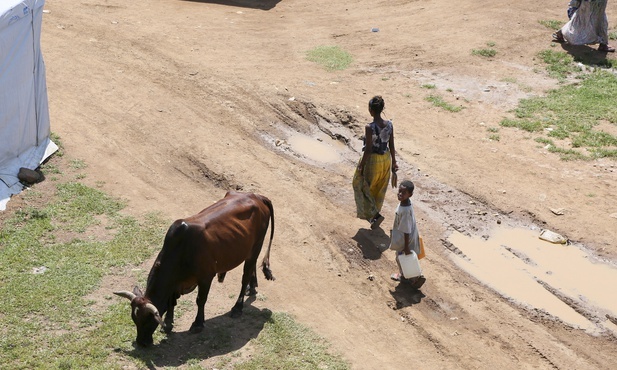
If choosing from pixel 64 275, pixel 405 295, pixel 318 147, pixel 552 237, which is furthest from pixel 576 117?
pixel 64 275

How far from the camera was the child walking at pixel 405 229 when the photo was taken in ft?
30.0

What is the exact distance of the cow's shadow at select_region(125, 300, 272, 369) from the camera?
7555mm

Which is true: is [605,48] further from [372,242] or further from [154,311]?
[154,311]

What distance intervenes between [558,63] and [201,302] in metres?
11.2

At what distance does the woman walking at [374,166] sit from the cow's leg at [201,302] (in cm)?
311

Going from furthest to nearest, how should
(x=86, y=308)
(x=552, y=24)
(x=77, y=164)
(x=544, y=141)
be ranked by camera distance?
(x=552, y=24)
(x=544, y=141)
(x=77, y=164)
(x=86, y=308)

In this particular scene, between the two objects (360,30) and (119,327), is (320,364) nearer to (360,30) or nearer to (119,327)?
(119,327)

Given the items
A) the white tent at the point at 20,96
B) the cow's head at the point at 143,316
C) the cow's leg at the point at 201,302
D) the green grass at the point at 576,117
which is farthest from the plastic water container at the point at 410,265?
the white tent at the point at 20,96

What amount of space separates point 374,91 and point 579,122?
3.73 meters

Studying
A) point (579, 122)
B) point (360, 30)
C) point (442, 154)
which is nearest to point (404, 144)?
point (442, 154)

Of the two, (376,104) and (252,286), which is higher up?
(376,104)

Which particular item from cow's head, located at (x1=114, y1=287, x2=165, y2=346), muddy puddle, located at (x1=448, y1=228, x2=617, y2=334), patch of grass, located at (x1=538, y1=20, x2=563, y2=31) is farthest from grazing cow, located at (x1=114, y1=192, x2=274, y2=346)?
patch of grass, located at (x1=538, y1=20, x2=563, y2=31)

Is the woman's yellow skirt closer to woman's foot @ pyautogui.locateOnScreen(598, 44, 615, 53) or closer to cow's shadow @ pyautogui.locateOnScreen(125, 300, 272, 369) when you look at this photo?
cow's shadow @ pyautogui.locateOnScreen(125, 300, 272, 369)

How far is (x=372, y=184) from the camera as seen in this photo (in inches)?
407
